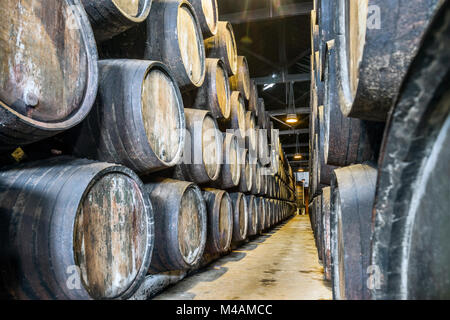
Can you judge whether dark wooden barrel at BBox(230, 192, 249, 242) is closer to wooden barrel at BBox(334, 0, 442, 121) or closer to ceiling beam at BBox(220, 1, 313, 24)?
wooden barrel at BBox(334, 0, 442, 121)

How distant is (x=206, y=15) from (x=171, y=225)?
2.49m

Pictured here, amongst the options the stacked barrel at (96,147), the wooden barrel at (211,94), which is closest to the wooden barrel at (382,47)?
Answer: the stacked barrel at (96,147)

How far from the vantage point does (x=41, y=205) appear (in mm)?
1288

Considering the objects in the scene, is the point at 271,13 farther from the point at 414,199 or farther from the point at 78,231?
the point at 414,199

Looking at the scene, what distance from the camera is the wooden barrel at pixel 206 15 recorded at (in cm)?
344

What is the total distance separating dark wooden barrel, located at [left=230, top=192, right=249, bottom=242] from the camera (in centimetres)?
426

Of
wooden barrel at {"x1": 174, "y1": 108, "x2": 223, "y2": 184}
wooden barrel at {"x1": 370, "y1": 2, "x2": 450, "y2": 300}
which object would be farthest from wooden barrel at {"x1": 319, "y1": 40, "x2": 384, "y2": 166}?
wooden barrel at {"x1": 174, "y1": 108, "x2": 223, "y2": 184}

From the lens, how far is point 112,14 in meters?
1.78

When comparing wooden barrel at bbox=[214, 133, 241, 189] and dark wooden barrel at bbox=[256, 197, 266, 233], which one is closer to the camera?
wooden barrel at bbox=[214, 133, 241, 189]

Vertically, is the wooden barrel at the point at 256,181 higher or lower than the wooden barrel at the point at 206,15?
lower

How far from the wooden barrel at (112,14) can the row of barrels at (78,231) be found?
0.79 meters

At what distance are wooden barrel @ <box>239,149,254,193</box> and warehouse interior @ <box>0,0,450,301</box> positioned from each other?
1313mm

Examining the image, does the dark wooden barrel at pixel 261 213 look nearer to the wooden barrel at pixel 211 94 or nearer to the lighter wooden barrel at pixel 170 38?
the wooden barrel at pixel 211 94
